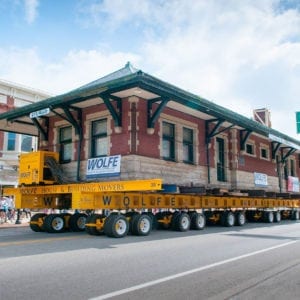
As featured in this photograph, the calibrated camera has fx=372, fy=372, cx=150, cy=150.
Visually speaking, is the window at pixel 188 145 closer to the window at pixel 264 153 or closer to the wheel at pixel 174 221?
the wheel at pixel 174 221

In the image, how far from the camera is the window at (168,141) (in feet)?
51.5

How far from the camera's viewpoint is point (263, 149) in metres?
23.7

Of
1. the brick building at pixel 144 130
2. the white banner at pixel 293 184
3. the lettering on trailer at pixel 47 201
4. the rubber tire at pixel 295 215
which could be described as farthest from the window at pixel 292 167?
the lettering on trailer at pixel 47 201

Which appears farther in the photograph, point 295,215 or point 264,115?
point 264,115

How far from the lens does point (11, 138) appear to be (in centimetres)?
3500

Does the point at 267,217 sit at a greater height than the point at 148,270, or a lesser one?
greater

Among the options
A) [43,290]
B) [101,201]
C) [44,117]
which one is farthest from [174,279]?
[44,117]

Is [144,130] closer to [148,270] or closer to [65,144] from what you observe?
[65,144]

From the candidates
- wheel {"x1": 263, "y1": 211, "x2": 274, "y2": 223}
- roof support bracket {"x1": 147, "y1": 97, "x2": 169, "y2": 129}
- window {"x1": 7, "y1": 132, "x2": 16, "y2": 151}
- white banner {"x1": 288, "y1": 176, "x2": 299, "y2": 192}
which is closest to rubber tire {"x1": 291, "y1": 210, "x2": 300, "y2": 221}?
white banner {"x1": 288, "y1": 176, "x2": 299, "y2": 192}

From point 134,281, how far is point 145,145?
849 cm

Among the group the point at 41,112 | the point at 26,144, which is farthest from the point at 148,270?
the point at 26,144

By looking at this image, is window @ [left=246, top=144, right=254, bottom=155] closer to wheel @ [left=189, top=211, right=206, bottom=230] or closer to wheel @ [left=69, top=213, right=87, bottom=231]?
wheel @ [left=189, top=211, right=206, bottom=230]

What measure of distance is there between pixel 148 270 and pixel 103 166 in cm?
770

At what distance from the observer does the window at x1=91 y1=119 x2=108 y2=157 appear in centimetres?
1509
